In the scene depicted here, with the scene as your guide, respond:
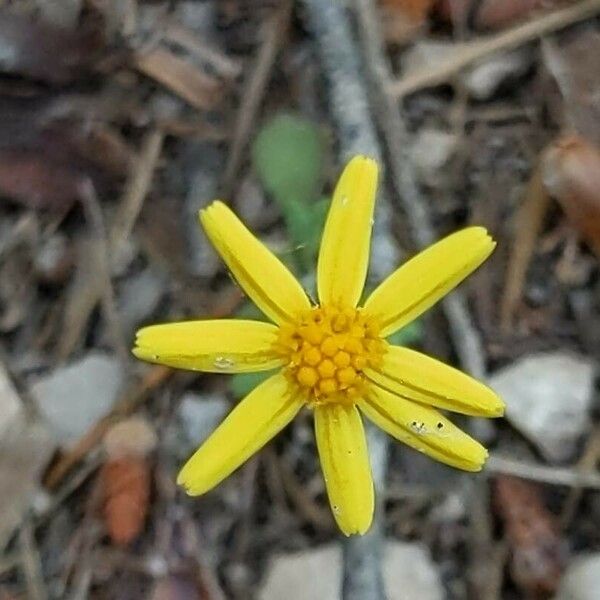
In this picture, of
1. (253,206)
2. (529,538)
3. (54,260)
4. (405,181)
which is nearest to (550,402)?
(529,538)

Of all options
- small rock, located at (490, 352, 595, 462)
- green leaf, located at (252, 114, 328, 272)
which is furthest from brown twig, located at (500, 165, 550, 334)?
green leaf, located at (252, 114, 328, 272)

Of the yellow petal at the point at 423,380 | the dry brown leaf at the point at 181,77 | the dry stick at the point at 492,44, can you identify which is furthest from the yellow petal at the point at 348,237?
the dry brown leaf at the point at 181,77

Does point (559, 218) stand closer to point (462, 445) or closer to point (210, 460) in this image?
point (462, 445)

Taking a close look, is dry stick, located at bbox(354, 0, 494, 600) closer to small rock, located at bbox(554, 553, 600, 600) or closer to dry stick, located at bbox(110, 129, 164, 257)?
small rock, located at bbox(554, 553, 600, 600)

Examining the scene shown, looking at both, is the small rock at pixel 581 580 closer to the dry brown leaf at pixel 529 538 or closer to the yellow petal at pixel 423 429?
the dry brown leaf at pixel 529 538

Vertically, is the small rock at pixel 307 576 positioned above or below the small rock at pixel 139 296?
below

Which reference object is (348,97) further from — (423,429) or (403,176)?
(423,429)
